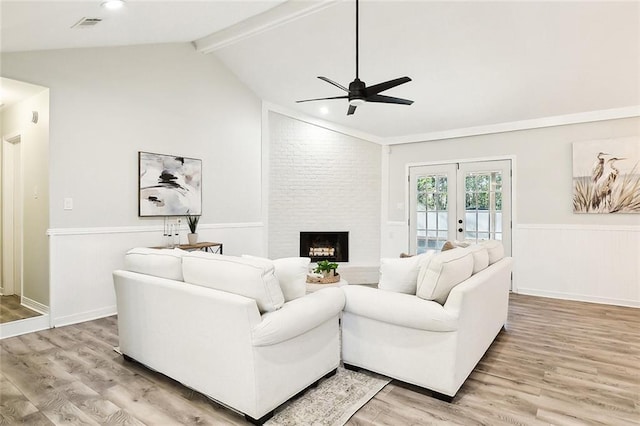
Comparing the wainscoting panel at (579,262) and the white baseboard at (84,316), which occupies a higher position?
the wainscoting panel at (579,262)

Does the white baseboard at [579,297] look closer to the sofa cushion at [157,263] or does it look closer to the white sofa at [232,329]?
the white sofa at [232,329]

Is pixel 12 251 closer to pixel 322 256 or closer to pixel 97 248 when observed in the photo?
pixel 97 248

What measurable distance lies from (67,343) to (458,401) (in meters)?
3.23

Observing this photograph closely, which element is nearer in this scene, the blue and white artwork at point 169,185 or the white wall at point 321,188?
the blue and white artwork at point 169,185

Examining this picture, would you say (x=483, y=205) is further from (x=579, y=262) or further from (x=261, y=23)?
(x=261, y=23)

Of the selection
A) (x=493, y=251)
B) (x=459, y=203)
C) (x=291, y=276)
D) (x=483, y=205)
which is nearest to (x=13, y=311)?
(x=291, y=276)

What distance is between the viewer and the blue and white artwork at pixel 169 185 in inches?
175

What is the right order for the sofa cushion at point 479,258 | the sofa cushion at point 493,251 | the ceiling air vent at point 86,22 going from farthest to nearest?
the sofa cushion at point 493,251 < the ceiling air vent at point 86,22 < the sofa cushion at point 479,258

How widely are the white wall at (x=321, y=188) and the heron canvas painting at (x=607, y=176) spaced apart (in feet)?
9.94

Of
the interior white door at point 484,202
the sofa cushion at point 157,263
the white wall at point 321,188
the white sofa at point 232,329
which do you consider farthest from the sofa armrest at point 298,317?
the interior white door at point 484,202

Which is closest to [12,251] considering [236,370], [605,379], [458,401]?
[236,370]

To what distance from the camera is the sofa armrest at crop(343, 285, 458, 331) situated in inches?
86.3

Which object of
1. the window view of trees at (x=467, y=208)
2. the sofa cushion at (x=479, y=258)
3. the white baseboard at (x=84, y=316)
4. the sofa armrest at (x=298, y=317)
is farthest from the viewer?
the window view of trees at (x=467, y=208)

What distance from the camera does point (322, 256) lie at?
21.0 feet
